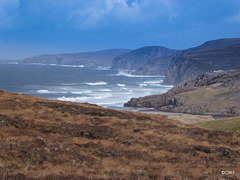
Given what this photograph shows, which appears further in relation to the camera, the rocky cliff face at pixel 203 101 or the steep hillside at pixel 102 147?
the rocky cliff face at pixel 203 101

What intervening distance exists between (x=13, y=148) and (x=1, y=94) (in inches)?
734

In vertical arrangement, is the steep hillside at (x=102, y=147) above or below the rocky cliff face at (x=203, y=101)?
above

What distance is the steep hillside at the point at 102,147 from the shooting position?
36.2 ft

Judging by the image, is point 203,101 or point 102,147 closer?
point 102,147

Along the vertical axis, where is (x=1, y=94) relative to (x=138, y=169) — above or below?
above

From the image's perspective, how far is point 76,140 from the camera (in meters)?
16.3

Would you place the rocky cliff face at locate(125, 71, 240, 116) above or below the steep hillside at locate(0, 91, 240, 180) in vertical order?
below

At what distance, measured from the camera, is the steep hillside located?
11023 millimetres

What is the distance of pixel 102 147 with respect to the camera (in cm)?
1557

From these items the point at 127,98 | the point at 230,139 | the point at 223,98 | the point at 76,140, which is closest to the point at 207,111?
the point at 223,98

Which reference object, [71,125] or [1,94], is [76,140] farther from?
[1,94]

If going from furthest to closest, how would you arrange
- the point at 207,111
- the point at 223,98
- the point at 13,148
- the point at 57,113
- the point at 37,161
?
1. the point at 223,98
2. the point at 207,111
3. the point at 57,113
4. the point at 13,148
5. the point at 37,161

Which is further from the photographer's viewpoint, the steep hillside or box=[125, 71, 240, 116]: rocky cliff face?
box=[125, 71, 240, 116]: rocky cliff face

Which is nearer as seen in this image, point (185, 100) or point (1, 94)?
point (1, 94)
